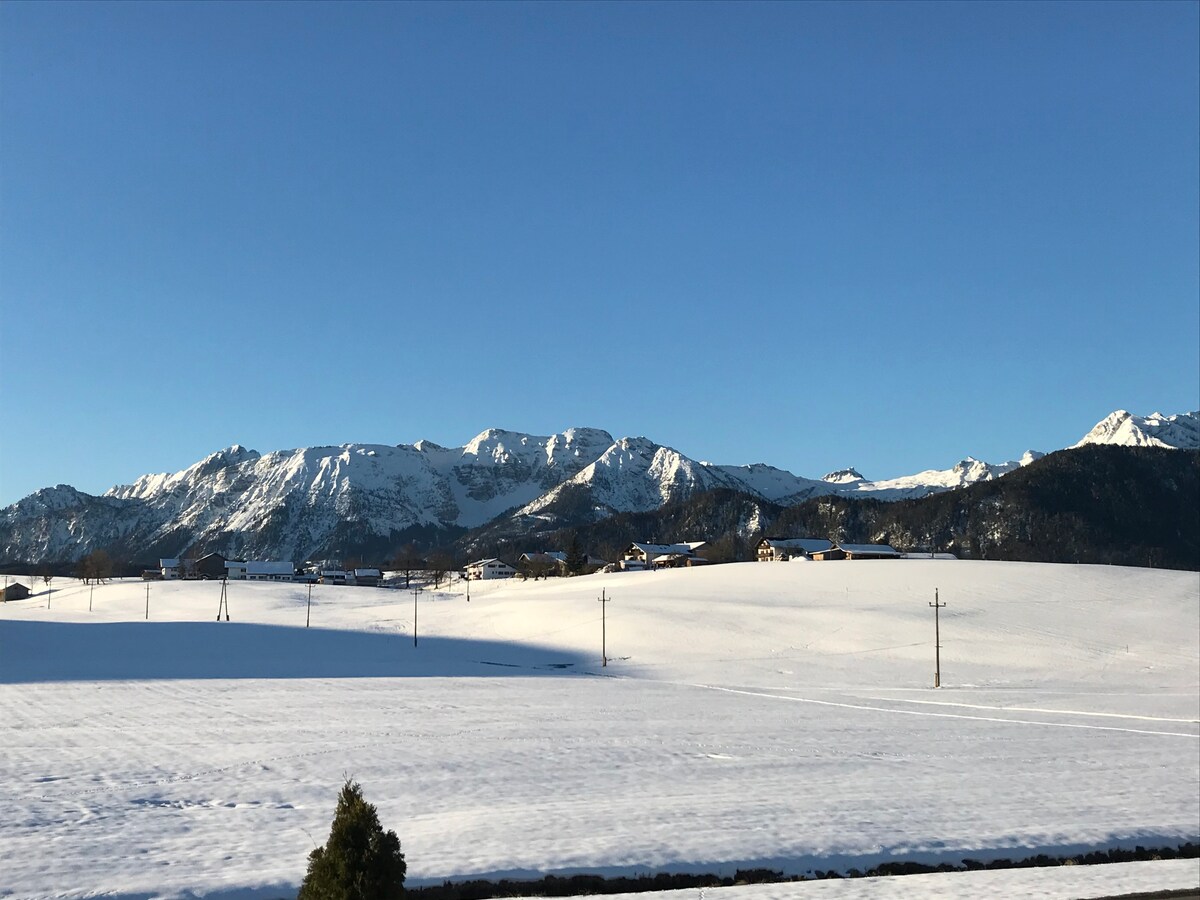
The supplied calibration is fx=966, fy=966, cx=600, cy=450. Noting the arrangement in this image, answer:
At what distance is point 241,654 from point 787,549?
402ft

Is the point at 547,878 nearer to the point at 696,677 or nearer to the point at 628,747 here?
the point at 628,747

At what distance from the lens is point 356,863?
12.0m

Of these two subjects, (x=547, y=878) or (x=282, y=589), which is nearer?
(x=547, y=878)

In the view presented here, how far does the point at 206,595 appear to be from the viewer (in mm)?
145500

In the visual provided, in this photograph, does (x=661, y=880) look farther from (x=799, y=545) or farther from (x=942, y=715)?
(x=799, y=545)

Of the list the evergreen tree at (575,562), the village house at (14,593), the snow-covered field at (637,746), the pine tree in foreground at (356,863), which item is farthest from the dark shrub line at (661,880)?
the village house at (14,593)

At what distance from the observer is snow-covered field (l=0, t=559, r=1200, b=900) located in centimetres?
2183

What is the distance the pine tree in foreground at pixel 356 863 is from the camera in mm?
11922

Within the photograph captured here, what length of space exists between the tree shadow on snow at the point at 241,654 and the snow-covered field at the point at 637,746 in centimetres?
66

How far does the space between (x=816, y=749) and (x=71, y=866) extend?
2651 centimetres

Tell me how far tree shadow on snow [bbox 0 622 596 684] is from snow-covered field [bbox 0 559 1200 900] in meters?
0.66

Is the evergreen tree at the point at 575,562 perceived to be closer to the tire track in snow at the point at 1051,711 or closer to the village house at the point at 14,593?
the village house at the point at 14,593

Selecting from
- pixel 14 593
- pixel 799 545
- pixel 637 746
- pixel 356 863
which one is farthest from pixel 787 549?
pixel 356 863

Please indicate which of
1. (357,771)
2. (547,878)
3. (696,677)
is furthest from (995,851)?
(696,677)
